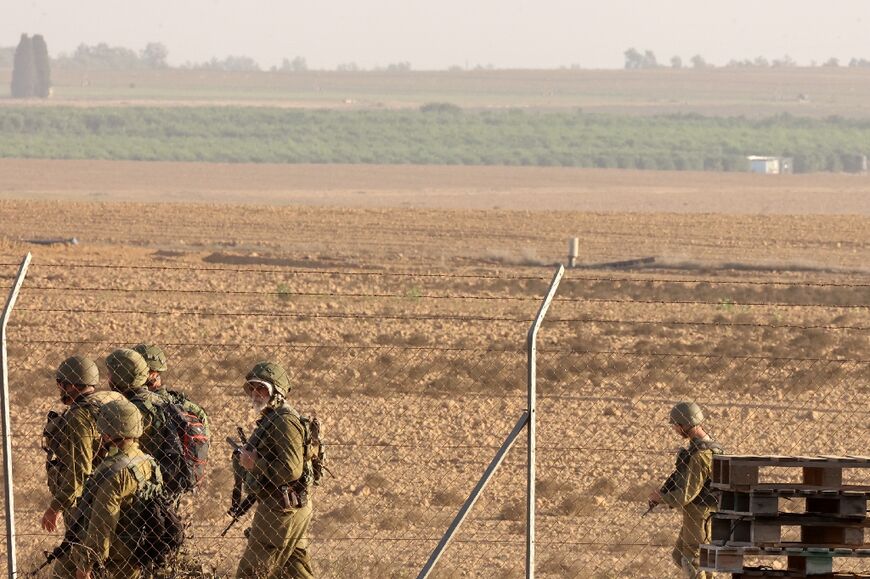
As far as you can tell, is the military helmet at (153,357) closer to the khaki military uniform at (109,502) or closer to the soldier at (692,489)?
the khaki military uniform at (109,502)

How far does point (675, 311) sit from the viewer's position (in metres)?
27.7

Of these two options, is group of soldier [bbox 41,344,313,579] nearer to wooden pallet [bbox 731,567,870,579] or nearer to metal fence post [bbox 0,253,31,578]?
metal fence post [bbox 0,253,31,578]

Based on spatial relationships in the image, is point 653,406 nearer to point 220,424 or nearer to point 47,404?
point 220,424

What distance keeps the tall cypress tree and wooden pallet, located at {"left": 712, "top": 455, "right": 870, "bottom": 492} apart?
153415 mm

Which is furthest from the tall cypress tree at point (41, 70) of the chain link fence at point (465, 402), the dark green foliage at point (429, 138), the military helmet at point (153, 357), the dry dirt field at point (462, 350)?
the military helmet at point (153, 357)

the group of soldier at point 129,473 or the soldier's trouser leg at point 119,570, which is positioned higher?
the group of soldier at point 129,473

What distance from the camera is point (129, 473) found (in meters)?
8.66

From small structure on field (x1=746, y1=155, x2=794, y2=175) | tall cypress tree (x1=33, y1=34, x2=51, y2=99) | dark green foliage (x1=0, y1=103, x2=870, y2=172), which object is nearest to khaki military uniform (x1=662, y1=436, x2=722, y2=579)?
small structure on field (x1=746, y1=155, x2=794, y2=175)

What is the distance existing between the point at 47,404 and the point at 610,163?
84078 millimetres

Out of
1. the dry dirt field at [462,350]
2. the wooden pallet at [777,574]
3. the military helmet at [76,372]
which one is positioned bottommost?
the dry dirt field at [462,350]

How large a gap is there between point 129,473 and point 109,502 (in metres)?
0.18

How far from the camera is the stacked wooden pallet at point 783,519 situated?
838 centimetres

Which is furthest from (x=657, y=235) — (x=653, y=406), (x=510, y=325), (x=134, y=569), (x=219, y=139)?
(x=219, y=139)

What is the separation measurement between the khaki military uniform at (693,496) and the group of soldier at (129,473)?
7.26ft
